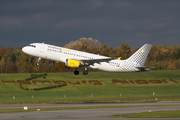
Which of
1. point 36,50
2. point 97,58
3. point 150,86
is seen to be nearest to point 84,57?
point 97,58

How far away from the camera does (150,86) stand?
156 metres

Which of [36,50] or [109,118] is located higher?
[36,50]

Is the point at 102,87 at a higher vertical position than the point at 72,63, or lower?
lower

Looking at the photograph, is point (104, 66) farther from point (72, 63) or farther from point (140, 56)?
point (140, 56)

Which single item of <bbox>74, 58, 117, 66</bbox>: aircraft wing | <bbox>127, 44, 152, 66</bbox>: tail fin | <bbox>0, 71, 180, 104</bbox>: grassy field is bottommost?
<bbox>0, 71, 180, 104</bbox>: grassy field

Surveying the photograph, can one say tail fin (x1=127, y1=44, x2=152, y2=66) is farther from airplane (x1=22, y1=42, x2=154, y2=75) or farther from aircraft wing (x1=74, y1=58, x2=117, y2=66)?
aircraft wing (x1=74, y1=58, x2=117, y2=66)

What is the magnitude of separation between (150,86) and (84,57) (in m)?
100.0

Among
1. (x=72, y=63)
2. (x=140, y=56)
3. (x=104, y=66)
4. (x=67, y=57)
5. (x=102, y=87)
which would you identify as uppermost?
(x=140, y=56)

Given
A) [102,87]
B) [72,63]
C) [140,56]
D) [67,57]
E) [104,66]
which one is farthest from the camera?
[102,87]

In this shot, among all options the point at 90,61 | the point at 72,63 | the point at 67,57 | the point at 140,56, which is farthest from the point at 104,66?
the point at 140,56

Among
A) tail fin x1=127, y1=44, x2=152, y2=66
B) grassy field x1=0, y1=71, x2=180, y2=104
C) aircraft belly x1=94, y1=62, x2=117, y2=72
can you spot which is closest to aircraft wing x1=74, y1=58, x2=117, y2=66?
aircraft belly x1=94, y1=62, x2=117, y2=72

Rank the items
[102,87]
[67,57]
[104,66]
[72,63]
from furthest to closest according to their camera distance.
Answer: [102,87] < [104,66] < [67,57] < [72,63]

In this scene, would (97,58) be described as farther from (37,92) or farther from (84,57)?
(37,92)

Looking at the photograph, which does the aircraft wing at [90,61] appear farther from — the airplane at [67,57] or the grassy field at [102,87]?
the grassy field at [102,87]
